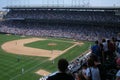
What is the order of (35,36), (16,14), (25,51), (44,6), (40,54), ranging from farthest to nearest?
(16,14) < (44,6) < (35,36) < (25,51) < (40,54)

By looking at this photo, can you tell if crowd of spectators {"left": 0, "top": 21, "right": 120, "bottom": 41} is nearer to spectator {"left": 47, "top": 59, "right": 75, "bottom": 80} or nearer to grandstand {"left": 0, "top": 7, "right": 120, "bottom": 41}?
grandstand {"left": 0, "top": 7, "right": 120, "bottom": 41}

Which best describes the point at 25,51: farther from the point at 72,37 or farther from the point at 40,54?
the point at 72,37

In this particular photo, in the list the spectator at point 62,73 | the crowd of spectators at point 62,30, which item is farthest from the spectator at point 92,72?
the crowd of spectators at point 62,30

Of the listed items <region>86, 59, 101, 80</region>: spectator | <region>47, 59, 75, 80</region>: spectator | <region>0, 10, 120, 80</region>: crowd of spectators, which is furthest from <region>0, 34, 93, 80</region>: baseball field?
<region>47, 59, 75, 80</region>: spectator

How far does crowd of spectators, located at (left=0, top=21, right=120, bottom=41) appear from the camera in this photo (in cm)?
5981

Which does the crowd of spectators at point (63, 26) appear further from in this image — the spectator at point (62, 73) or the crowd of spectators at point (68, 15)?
the spectator at point (62, 73)

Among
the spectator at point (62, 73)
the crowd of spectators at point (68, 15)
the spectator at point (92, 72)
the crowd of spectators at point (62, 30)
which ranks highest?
the spectator at point (62, 73)

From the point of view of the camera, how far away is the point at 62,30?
6512 cm

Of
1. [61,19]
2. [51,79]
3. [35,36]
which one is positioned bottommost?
[35,36]

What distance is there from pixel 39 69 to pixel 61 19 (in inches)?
1524

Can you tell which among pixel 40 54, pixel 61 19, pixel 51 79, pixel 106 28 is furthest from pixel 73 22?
pixel 51 79

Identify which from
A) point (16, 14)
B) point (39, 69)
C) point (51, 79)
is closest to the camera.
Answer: point (51, 79)

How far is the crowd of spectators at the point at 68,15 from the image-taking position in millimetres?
63375

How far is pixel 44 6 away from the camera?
73375 millimetres
